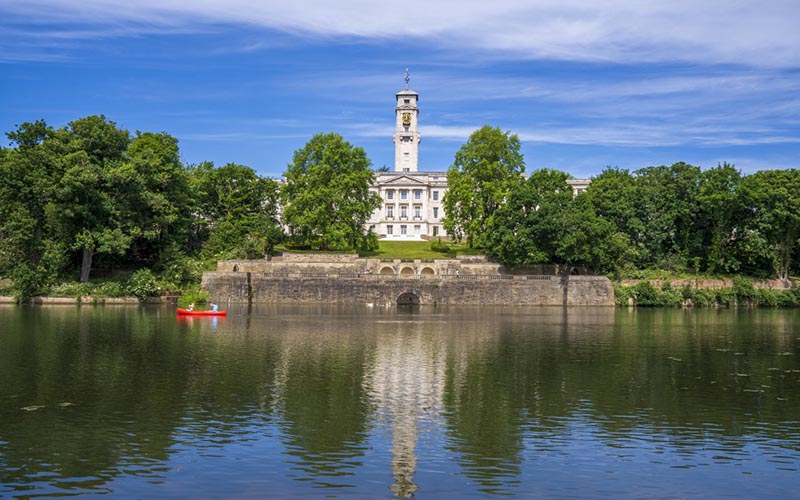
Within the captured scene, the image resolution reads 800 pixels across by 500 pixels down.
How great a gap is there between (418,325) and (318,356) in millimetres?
15262

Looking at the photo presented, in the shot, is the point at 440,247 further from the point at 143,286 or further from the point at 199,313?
the point at 199,313

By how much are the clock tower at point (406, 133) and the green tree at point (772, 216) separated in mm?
57228

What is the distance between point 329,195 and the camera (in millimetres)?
76875

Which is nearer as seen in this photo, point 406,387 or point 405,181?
point 406,387

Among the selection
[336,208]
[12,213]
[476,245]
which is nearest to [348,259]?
[336,208]

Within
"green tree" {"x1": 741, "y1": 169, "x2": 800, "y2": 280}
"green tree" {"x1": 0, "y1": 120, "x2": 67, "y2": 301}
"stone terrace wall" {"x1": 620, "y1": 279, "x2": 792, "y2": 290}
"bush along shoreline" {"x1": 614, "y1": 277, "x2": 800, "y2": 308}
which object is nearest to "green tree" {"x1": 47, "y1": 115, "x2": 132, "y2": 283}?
"green tree" {"x1": 0, "y1": 120, "x2": 67, "y2": 301}

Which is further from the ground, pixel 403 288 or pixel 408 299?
pixel 403 288

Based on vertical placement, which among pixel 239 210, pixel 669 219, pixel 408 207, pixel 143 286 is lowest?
pixel 143 286

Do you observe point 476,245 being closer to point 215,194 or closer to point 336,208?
point 336,208

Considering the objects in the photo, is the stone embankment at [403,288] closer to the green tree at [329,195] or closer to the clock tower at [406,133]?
the green tree at [329,195]

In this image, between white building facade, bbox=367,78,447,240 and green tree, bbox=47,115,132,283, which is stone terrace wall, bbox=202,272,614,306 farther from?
white building facade, bbox=367,78,447,240

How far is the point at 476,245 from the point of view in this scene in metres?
76.1

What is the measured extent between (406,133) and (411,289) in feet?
192

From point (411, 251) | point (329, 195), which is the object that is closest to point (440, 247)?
point (411, 251)
